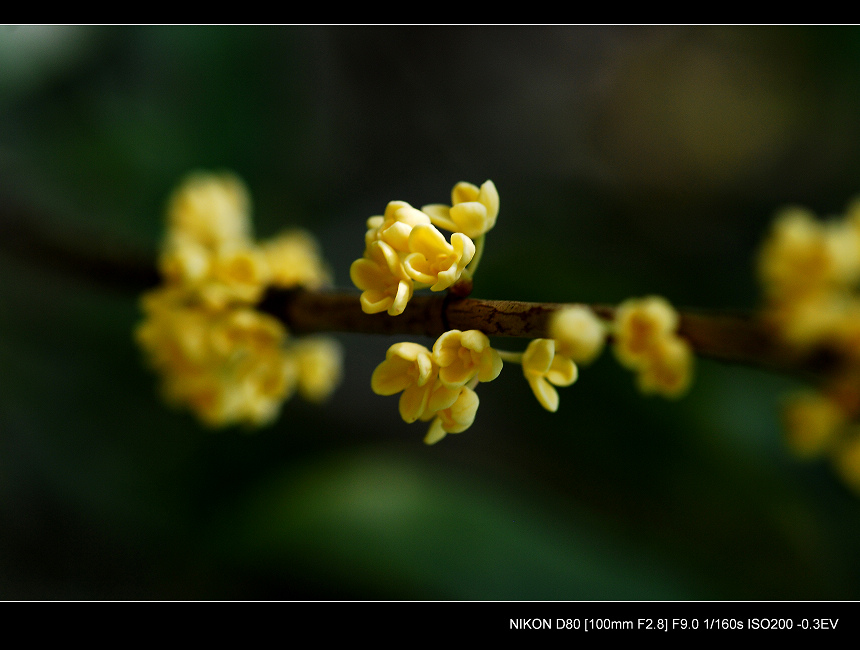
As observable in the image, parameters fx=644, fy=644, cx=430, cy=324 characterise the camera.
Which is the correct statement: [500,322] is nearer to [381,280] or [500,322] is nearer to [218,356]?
[381,280]

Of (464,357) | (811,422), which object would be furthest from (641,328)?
(811,422)

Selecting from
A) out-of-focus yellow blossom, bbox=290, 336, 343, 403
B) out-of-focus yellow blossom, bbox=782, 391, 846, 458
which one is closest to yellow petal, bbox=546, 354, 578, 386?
out-of-focus yellow blossom, bbox=782, 391, 846, 458

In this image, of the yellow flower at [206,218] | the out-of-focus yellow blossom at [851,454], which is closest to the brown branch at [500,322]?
the out-of-focus yellow blossom at [851,454]

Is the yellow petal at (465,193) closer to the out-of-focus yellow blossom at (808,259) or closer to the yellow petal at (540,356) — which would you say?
the yellow petal at (540,356)

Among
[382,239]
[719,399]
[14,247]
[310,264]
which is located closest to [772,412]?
[719,399]

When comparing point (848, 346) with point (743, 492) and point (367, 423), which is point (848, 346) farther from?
point (367, 423)

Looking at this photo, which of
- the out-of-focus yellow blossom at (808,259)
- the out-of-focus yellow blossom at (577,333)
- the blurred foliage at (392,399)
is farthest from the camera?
the blurred foliage at (392,399)
